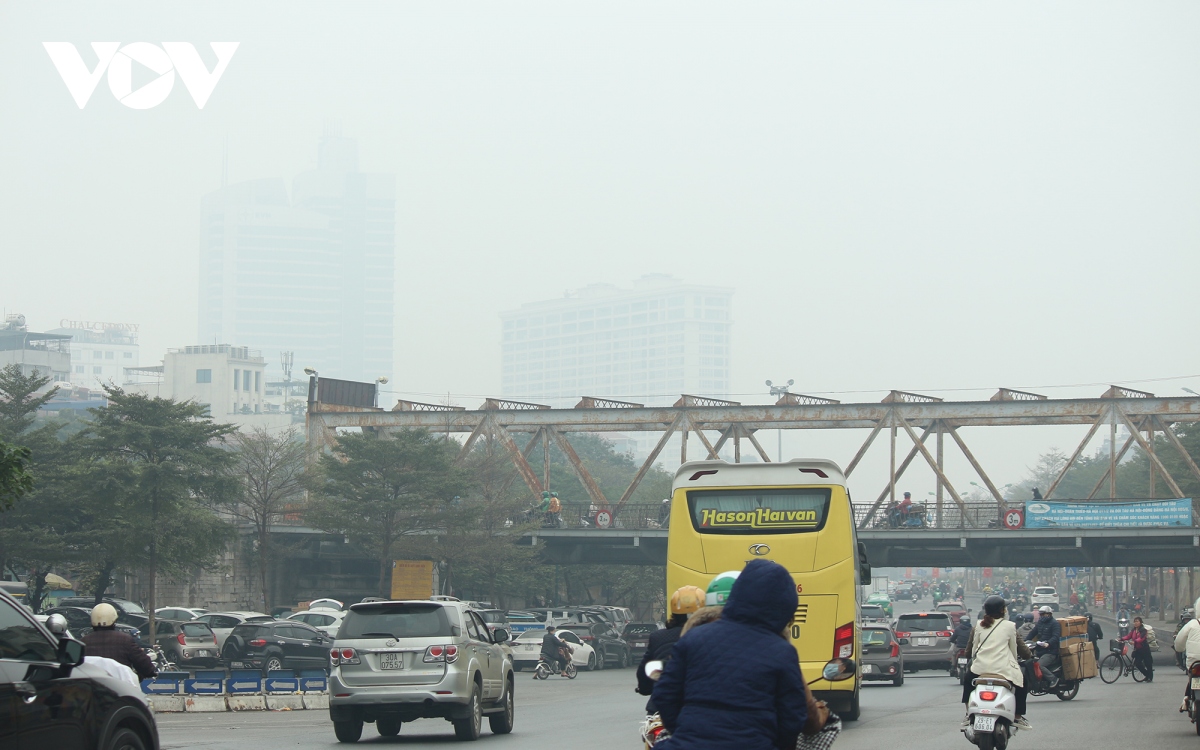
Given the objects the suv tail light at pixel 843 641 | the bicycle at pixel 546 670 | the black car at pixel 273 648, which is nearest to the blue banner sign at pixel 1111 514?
the bicycle at pixel 546 670

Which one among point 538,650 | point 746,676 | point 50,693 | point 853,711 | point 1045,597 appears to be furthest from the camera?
point 1045,597

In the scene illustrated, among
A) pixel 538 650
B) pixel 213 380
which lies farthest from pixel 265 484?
pixel 213 380

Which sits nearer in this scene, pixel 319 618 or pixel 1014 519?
pixel 319 618

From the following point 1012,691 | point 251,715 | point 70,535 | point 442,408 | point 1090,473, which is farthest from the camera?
point 1090,473

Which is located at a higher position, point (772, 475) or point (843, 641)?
point (772, 475)

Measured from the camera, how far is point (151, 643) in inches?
1516

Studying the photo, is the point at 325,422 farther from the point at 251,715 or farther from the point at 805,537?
the point at 805,537

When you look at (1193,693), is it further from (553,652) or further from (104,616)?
(553,652)

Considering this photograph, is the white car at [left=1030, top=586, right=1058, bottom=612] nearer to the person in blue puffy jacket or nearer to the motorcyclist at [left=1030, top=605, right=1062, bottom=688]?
the motorcyclist at [left=1030, top=605, right=1062, bottom=688]

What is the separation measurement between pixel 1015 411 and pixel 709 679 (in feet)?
155

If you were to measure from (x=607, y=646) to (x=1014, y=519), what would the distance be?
1527 centimetres

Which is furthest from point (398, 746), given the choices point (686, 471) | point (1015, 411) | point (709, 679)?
point (1015, 411)

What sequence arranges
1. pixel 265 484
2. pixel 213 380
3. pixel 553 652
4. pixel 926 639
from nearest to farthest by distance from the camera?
1. pixel 926 639
2. pixel 553 652
3. pixel 265 484
4. pixel 213 380

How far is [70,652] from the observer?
25.2 ft
